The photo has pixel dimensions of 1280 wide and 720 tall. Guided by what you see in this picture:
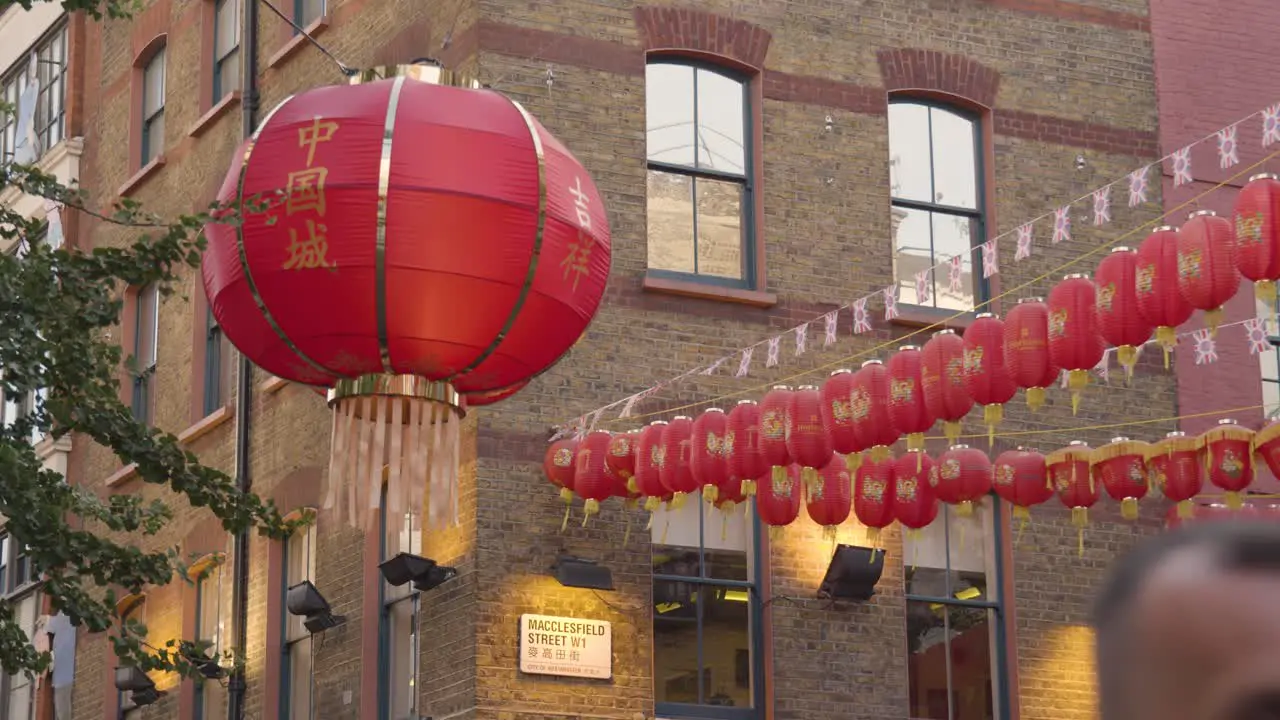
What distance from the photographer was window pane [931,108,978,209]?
17438mm

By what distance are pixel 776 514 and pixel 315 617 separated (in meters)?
4.85

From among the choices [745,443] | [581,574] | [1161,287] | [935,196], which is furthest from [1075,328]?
[935,196]

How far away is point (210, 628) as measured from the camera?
64.6 ft

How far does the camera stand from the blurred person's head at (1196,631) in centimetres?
65

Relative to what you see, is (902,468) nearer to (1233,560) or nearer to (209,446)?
(209,446)

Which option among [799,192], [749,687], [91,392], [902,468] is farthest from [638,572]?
[91,392]

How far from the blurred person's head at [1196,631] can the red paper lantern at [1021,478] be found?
1332 centimetres

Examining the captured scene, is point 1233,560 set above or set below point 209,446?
below

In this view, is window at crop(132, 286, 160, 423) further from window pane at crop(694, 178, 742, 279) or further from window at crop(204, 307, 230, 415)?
window pane at crop(694, 178, 742, 279)

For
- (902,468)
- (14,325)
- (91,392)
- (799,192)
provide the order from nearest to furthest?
(14,325)
(91,392)
(902,468)
(799,192)

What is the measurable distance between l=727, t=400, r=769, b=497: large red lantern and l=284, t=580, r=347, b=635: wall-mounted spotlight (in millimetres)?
5117

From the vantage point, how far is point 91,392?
41.0 ft

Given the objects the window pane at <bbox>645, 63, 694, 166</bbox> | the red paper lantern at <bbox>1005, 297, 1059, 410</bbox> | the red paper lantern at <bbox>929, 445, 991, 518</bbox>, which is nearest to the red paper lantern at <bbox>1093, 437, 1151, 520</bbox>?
the red paper lantern at <bbox>929, 445, 991, 518</bbox>

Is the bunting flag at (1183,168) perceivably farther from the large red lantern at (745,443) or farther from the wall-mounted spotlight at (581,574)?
the wall-mounted spotlight at (581,574)
